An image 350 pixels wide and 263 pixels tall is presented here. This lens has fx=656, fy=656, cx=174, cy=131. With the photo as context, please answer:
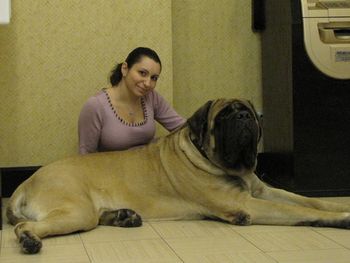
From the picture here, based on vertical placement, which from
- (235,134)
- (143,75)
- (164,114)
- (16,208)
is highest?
(143,75)

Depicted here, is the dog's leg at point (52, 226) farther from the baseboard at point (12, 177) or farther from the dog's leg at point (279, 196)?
the baseboard at point (12, 177)

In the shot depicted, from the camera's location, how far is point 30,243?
8.11 feet

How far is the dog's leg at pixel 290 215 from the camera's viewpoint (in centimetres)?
281

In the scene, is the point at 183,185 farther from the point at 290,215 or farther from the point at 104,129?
the point at 104,129

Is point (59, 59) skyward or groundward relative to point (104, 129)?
skyward

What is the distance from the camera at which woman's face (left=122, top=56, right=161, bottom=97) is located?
343 centimetres

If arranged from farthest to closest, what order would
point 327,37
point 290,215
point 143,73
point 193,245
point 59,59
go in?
1. point 59,59
2. point 327,37
3. point 143,73
4. point 290,215
5. point 193,245

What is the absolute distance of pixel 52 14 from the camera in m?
3.75

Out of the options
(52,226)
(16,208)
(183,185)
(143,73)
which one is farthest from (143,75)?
(52,226)

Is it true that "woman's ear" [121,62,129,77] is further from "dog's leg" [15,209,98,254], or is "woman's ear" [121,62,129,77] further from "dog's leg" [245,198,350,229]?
"dog's leg" [245,198,350,229]

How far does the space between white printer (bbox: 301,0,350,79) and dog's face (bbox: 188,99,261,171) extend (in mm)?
724

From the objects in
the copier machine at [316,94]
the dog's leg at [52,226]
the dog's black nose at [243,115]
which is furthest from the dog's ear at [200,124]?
the copier machine at [316,94]

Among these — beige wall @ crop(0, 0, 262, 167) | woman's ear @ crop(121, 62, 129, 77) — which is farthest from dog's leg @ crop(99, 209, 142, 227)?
beige wall @ crop(0, 0, 262, 167)

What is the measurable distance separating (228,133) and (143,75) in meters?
0.72
